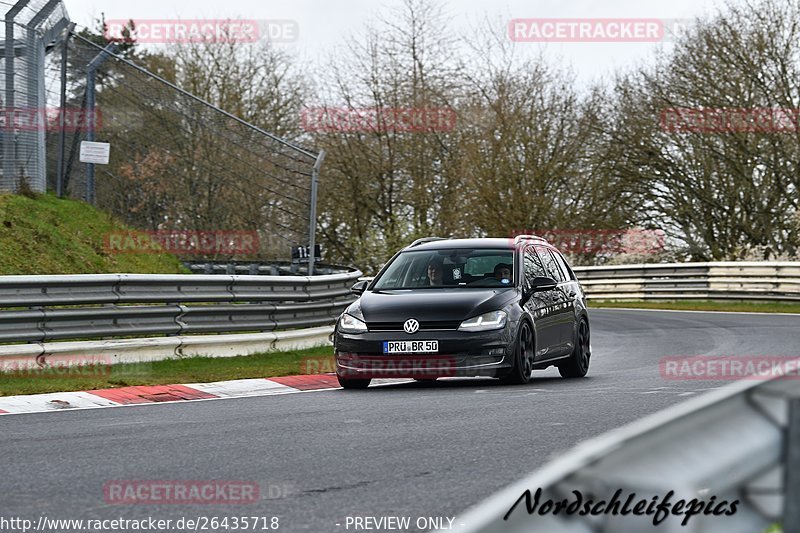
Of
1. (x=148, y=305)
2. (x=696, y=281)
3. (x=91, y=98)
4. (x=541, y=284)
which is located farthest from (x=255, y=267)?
(x=696, y=281)

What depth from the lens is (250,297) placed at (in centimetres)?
1600

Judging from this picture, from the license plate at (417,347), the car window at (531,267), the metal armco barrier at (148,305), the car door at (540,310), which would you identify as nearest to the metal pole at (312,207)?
the metal armco barrier at (148,305)

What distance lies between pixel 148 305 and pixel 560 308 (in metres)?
5.01

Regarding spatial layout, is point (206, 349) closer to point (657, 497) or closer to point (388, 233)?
point (657, 497)

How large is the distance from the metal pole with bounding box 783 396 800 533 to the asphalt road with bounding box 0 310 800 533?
199cm

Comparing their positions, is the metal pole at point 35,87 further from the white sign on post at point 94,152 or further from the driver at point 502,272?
the driver at point 502,272

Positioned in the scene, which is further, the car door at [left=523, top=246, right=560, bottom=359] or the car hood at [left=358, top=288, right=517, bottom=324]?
the car door at [left=523, top=246, right=560, bottom=359]

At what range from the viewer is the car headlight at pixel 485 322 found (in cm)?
1214

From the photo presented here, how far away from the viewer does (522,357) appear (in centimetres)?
1256

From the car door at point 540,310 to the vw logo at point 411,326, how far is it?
4.49ft

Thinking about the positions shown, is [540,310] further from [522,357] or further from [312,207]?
[312,207]

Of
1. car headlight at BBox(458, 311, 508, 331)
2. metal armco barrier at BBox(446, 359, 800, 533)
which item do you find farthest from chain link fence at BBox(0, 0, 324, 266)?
metal armco barrier at BBox(446, 359, 800, 533)

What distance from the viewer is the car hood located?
12.2m

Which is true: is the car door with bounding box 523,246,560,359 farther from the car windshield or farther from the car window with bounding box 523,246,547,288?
the car windshield
